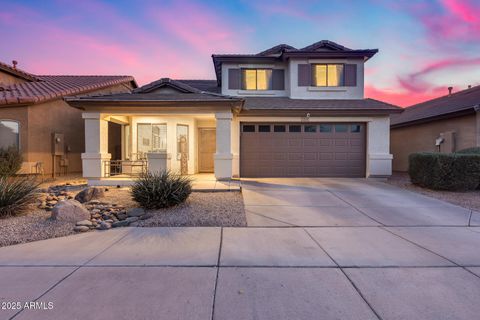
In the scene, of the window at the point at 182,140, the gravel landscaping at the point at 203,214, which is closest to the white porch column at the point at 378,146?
the gravel landscaping at the point at 203,214

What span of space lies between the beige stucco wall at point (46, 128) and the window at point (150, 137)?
4471 millimetres

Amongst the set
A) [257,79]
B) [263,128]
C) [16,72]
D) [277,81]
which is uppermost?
[16,72]

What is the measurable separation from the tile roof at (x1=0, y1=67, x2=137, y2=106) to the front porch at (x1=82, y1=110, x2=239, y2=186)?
3.05m

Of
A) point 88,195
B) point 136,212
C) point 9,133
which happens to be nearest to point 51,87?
point 9,133

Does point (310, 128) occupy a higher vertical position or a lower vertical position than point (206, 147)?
higher

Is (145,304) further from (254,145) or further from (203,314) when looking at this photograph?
(254,145)

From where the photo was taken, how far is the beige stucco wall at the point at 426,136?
12.6 meters

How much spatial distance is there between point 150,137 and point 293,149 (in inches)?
281

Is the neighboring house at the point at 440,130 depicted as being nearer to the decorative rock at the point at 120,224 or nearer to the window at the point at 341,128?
the window at the point at 341,128

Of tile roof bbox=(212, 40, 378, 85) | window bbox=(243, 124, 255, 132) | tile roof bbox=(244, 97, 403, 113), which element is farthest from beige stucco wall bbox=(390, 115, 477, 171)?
window bbox=(243, 124, 255, 132)

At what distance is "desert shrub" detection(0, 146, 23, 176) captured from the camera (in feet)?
33.6

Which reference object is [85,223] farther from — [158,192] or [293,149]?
[293,149]

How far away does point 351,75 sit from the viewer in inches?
542

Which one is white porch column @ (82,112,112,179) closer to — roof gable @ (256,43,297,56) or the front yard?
the front yard
